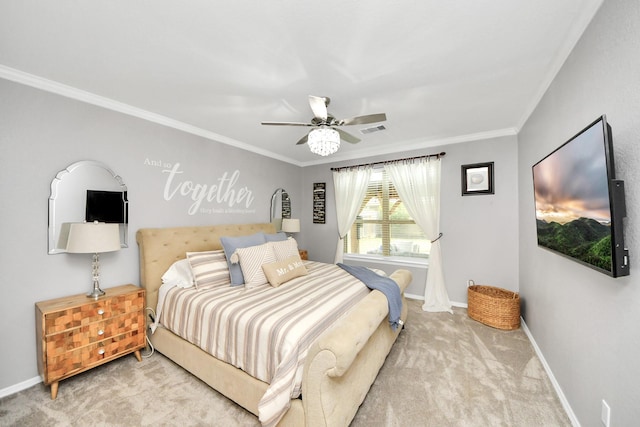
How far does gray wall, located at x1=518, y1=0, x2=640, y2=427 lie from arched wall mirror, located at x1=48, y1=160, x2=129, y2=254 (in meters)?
3.81

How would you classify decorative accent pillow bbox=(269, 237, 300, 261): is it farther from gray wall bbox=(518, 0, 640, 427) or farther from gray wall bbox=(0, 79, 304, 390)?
gray wall bbox=(518, 0, 640, 427)

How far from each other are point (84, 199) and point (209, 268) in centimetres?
133

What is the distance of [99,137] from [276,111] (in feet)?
5.89

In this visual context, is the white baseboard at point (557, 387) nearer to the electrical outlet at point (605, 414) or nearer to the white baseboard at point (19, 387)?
the electrical outlet at point (605, 414)

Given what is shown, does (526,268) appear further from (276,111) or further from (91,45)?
(91,45)

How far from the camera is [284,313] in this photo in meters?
1.75

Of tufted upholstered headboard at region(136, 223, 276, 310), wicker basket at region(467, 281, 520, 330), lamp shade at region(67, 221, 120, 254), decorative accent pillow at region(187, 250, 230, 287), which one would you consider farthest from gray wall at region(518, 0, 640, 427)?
tufted upholstered headboard at region(136, 223, 276, 310)

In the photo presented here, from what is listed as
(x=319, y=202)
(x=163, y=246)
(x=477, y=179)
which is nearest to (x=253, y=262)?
(x=163, y=246)

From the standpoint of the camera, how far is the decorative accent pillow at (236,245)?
2533mm

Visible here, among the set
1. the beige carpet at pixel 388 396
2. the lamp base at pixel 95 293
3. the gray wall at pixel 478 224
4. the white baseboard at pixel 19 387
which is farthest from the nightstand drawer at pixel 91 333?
the gray wall at pixel 478 224

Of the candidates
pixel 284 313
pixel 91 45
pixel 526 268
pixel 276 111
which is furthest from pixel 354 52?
pixel 526 268

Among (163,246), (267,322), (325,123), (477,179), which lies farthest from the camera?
(477,179)

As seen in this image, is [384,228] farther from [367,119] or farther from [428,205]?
[367,119]

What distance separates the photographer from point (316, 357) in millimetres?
1333
